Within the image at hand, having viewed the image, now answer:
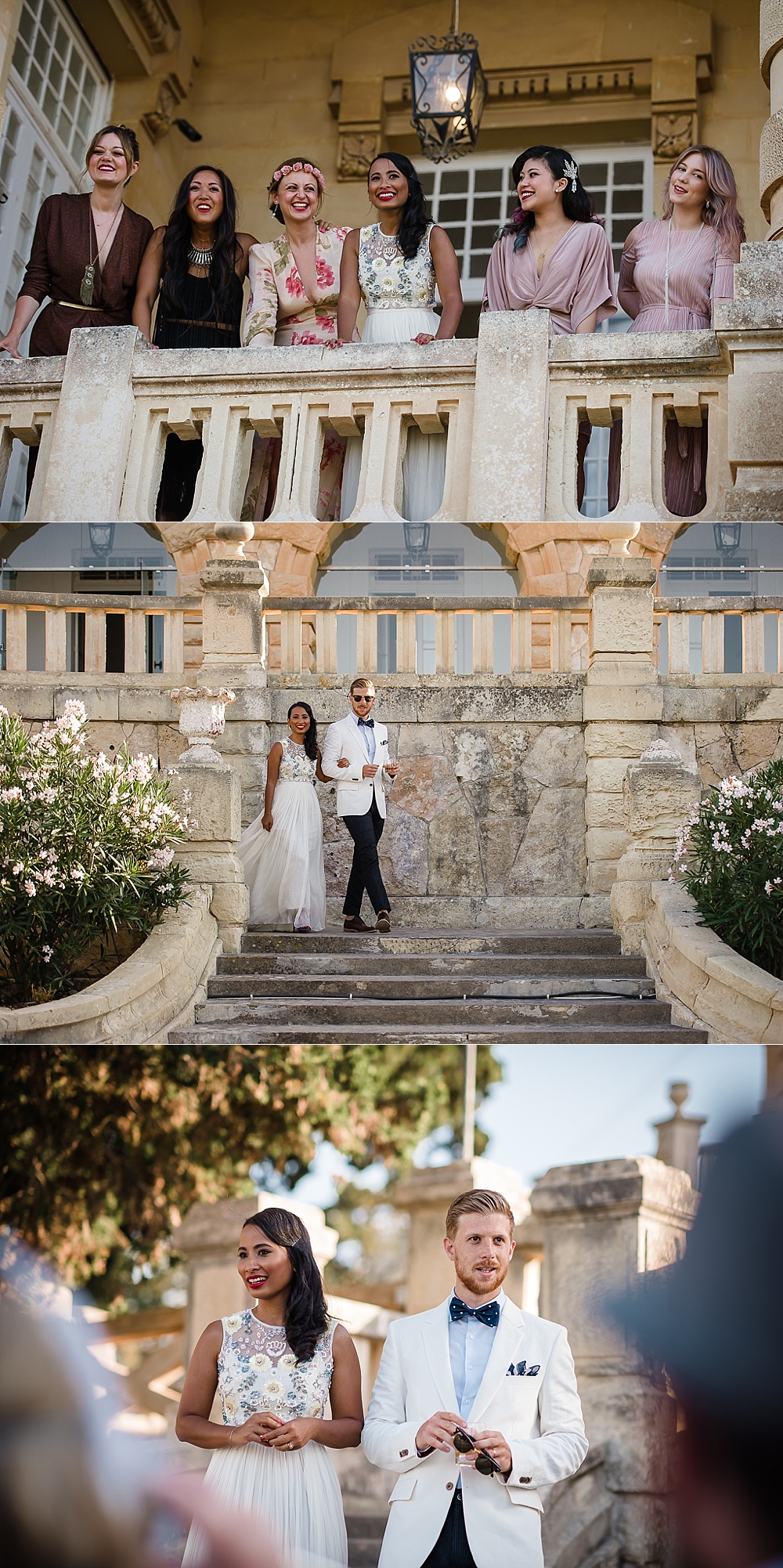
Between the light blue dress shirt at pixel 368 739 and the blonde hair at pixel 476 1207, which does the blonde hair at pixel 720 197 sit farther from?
the blonde hair at pixel 476 1207

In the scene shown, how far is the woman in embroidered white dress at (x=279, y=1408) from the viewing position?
3385 millimetres

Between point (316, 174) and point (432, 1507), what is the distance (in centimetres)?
534

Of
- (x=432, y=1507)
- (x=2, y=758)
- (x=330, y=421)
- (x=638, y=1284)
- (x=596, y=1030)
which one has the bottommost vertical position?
(x=432, y=1507)

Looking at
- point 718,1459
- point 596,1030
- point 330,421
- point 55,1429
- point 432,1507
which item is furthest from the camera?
point 330,421

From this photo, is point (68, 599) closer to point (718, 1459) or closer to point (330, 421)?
point (330, 421)

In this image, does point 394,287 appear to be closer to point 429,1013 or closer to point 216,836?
point 216,836

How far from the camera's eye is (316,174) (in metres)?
6.73

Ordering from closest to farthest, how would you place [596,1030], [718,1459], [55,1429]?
[718,1459] < [55,1429] < [596,1030]

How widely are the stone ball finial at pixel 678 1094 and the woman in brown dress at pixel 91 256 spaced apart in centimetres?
435

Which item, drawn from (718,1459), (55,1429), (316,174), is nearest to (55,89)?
(316,174)

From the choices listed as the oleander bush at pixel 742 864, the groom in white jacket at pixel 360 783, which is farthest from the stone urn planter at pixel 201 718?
the oleander bush at pixel 742 864

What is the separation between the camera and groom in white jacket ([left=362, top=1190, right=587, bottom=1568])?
327 centimetres

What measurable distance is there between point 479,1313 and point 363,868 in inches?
92.2

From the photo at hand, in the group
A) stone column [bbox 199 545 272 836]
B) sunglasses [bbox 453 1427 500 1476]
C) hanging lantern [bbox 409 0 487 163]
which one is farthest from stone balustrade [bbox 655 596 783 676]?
hanging lantern [bbox 409 0 487 163]
